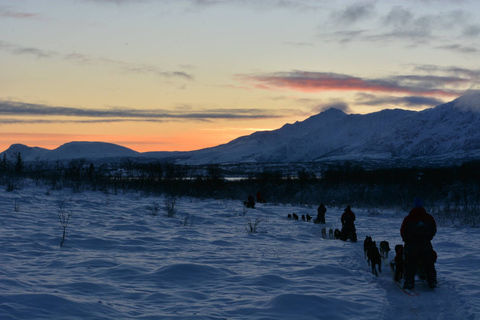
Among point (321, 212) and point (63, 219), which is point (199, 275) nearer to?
point (63, 219)

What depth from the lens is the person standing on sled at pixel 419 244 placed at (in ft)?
25.5

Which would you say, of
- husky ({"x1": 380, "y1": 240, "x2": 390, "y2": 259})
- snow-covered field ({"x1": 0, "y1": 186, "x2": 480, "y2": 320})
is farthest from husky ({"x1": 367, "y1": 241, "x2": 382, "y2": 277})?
husky ({"x1": 380, "y1": 240, "x2": 390, "y2": 259})

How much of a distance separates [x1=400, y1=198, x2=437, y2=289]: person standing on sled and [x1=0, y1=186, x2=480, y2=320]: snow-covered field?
34 cm

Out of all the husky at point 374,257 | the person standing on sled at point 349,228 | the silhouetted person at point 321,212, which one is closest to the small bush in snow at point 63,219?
the husky at point 374,257

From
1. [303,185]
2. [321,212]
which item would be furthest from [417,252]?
[303,185]

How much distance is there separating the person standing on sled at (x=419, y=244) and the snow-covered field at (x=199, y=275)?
0.34 m

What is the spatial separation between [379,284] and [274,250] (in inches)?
138

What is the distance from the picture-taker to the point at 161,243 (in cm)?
1134

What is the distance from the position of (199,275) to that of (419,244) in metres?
3.89

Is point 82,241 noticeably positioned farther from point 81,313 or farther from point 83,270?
point 81,313

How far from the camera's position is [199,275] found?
811 cm

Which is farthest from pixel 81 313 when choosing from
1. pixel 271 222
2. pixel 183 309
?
pixel 271 222

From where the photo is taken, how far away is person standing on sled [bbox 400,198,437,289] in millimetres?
7758

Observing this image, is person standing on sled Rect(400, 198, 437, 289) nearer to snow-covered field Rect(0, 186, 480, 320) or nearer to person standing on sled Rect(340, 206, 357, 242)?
snow-covered field Rect(0, 186, 480, 320)
